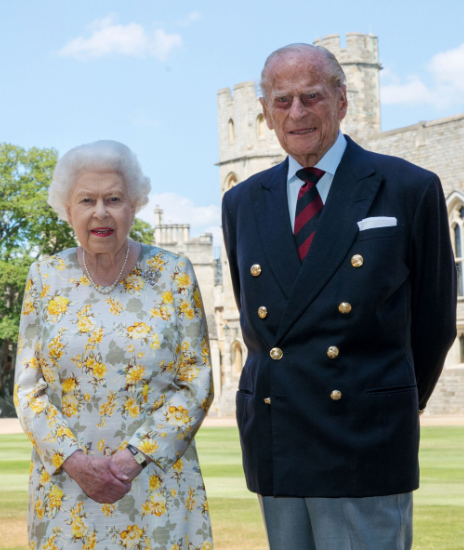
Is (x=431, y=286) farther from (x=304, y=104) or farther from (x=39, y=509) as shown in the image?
(x=39, y=509)

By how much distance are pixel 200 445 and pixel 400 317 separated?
552 inches

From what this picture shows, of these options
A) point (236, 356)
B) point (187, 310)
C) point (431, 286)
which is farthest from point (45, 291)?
point (236, 356)

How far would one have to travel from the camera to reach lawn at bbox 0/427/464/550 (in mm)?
6699

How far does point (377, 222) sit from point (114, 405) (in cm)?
123

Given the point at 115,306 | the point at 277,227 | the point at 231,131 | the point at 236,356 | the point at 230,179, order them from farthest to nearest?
the point at 231,131, the point at 230,179, the point at 236,356, the point at 115,306, the point at 277,227

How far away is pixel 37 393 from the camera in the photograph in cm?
350

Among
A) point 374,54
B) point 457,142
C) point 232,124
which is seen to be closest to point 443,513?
point 457,142

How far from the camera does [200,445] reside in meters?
16.7

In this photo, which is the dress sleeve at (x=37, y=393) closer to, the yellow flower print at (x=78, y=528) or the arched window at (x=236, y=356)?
the yellow flower print at (x=78, y=528)

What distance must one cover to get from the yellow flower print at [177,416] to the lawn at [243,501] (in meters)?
3.21

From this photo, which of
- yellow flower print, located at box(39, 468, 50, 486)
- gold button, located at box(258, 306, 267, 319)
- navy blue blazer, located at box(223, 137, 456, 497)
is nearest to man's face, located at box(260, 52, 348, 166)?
navy blue blazer, located at box(223, 137, 456, 497)

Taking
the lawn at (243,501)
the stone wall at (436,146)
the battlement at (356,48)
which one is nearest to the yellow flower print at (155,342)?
the lawn at (243,501)

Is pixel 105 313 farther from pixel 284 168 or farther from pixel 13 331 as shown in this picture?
pixel 13 331

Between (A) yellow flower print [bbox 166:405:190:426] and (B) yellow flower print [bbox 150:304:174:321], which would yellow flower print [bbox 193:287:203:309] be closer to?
(B) yellow flower print [bbox 150:304:174:321]
